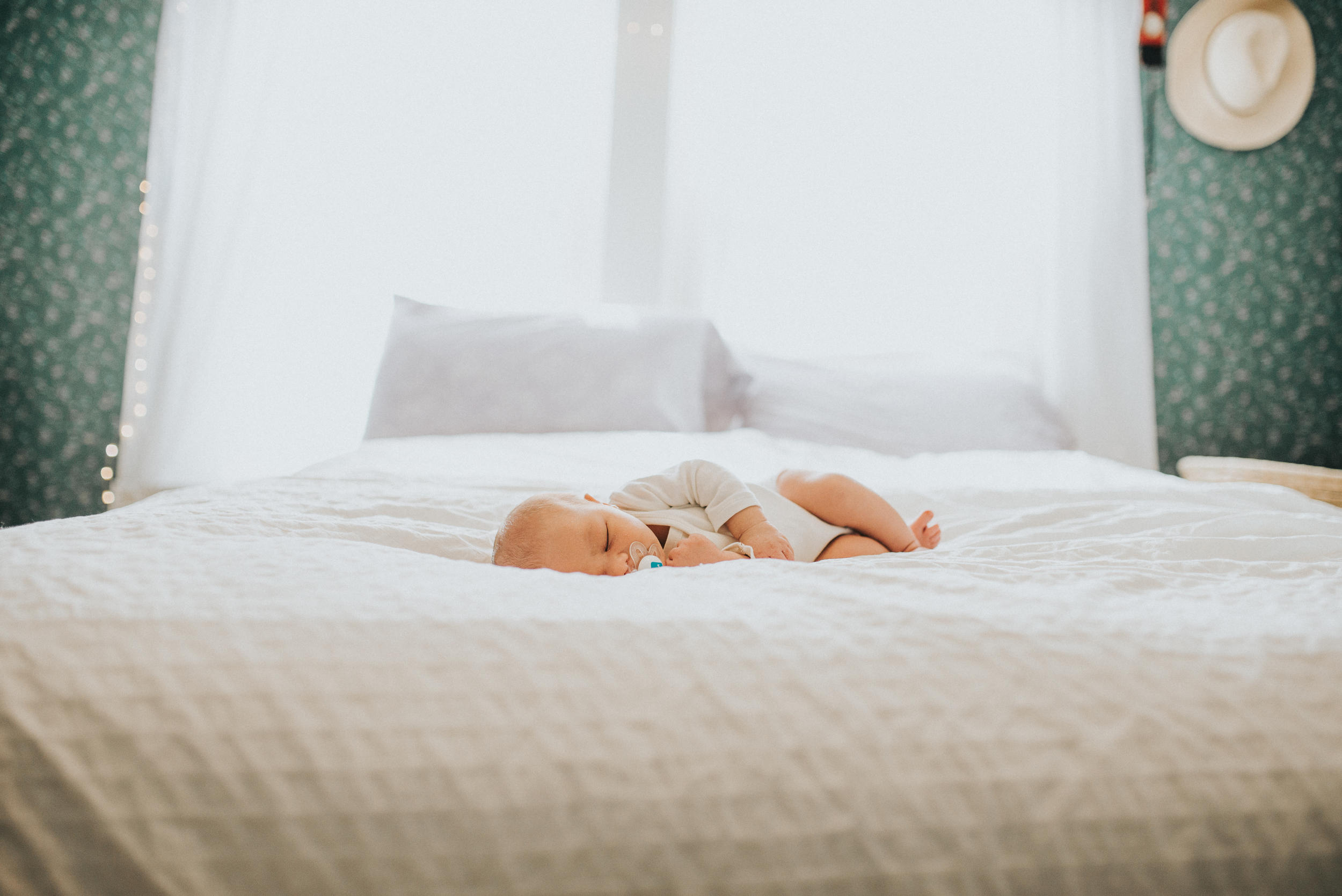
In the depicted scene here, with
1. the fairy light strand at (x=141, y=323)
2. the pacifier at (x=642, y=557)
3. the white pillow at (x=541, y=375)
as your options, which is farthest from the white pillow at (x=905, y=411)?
the fairy light strand at (x=141, y=323)

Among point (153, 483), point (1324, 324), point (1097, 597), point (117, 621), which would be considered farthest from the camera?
point (1324, 324)

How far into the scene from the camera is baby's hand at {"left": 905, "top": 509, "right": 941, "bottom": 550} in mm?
1014

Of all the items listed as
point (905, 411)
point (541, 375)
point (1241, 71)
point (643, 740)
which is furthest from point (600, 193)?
point (643, 740)

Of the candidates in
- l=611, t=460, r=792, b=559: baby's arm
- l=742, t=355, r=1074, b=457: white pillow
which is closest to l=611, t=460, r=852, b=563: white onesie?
l=611, t=460, r=792, b=559: baby's arm

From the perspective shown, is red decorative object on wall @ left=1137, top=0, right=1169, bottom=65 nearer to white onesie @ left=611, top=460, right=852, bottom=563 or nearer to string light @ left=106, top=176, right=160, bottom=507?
white onesie @ left=611, top=460, right=852, bottom=563

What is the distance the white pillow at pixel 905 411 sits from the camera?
2.05m

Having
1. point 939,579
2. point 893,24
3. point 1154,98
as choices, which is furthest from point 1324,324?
point 939,579

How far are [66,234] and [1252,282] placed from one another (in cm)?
412

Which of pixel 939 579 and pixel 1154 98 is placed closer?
pixel 939 579

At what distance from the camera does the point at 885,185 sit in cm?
277

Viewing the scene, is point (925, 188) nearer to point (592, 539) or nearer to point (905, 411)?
point (905, 411)

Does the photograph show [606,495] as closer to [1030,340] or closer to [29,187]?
[1030,340]

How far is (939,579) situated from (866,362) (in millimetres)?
1967

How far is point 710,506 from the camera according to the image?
1038 mm
